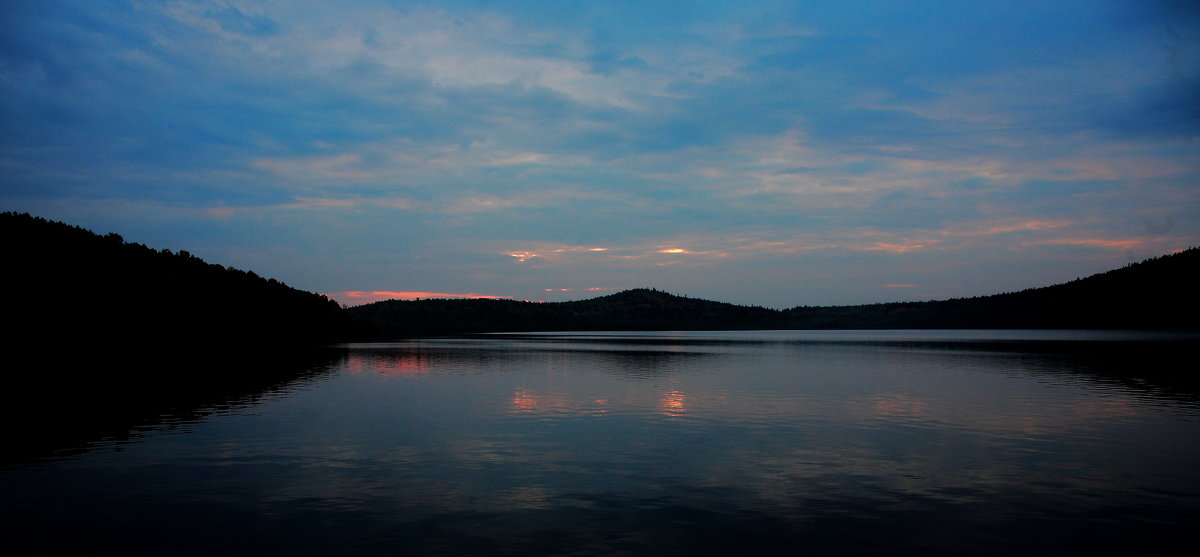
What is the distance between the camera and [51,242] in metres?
126

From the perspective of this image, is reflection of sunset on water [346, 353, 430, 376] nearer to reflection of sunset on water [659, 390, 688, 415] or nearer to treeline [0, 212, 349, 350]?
reflection of sunset on water [659, 390, 688, 415]

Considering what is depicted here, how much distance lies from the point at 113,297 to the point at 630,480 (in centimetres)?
12976

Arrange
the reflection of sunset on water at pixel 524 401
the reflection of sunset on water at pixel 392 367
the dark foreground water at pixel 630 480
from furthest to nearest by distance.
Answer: the reflection of sunset on water at pixel 392 367
the reflection of sunset on water at pixel 524 401
the dark foreground water at pixel 630 480

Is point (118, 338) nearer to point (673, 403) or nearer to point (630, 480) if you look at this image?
point (673, 403)

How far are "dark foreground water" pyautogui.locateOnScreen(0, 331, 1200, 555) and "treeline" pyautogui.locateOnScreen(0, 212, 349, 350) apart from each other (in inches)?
3159

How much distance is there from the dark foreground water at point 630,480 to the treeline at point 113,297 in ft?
263

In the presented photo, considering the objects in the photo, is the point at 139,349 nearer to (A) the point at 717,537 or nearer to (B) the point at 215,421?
(B) the point at 215,421

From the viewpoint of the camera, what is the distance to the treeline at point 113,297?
105062 millimetres

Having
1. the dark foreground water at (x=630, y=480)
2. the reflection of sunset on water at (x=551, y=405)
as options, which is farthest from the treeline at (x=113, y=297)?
the dark foreground water at (x=630, y=480)

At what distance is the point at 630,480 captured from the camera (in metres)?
22.9

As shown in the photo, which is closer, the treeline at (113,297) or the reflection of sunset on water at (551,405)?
the reflection of sunset on water at (551,405)

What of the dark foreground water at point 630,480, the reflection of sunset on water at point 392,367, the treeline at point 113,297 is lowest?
the dark foreground water at point 630,480

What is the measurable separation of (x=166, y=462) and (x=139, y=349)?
90.1 meters

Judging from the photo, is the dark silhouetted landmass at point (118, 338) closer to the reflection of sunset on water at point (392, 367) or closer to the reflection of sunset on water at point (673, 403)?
the reflection of sunset on water at point (392, 367)
